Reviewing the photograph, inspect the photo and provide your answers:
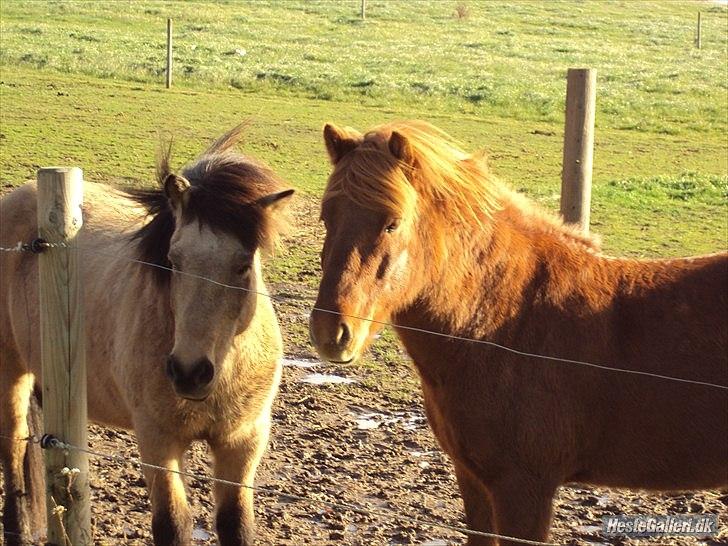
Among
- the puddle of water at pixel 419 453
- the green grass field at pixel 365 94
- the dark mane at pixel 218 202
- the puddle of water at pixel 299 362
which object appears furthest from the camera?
the green grass field at pixel 365 94

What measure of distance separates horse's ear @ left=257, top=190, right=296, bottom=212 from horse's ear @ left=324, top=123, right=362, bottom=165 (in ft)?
1.72

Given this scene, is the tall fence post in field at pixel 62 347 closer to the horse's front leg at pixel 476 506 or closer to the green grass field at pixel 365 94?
the horse's front leg at pixel 476 506

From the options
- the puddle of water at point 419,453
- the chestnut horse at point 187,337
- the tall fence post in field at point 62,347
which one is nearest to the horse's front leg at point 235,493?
the chestnut horse at point 187,337

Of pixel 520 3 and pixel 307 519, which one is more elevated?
pixel 520 3

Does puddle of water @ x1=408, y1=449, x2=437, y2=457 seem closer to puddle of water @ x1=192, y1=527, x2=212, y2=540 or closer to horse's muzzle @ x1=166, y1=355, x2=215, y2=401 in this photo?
puddle of water @ x1=192, y1=527, x2=212, y2=540

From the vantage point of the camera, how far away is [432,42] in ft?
120

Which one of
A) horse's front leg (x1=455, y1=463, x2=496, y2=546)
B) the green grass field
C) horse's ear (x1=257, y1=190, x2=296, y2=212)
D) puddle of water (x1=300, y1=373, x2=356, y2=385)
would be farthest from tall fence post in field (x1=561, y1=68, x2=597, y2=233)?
the green grass field

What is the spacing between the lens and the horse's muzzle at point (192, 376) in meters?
3.62

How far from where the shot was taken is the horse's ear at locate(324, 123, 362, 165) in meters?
3.52

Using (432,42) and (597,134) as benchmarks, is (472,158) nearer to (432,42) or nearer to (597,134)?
(597,134)

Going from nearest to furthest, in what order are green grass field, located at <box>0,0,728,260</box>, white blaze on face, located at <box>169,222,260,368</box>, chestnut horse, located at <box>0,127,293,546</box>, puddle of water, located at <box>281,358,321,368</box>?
white blaze on face, located at <box>169,222,260,368</box> → chestnut horse, located at <box>0,127,293,546</box> → puddle of water, located at <box>281,358,321,368</box> → green grass field, located at <box>0,0,728,260</box>

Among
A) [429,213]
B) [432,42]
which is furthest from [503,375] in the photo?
[432,42]

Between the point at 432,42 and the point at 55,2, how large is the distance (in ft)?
47.0

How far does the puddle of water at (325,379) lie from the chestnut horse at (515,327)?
3063 mm
